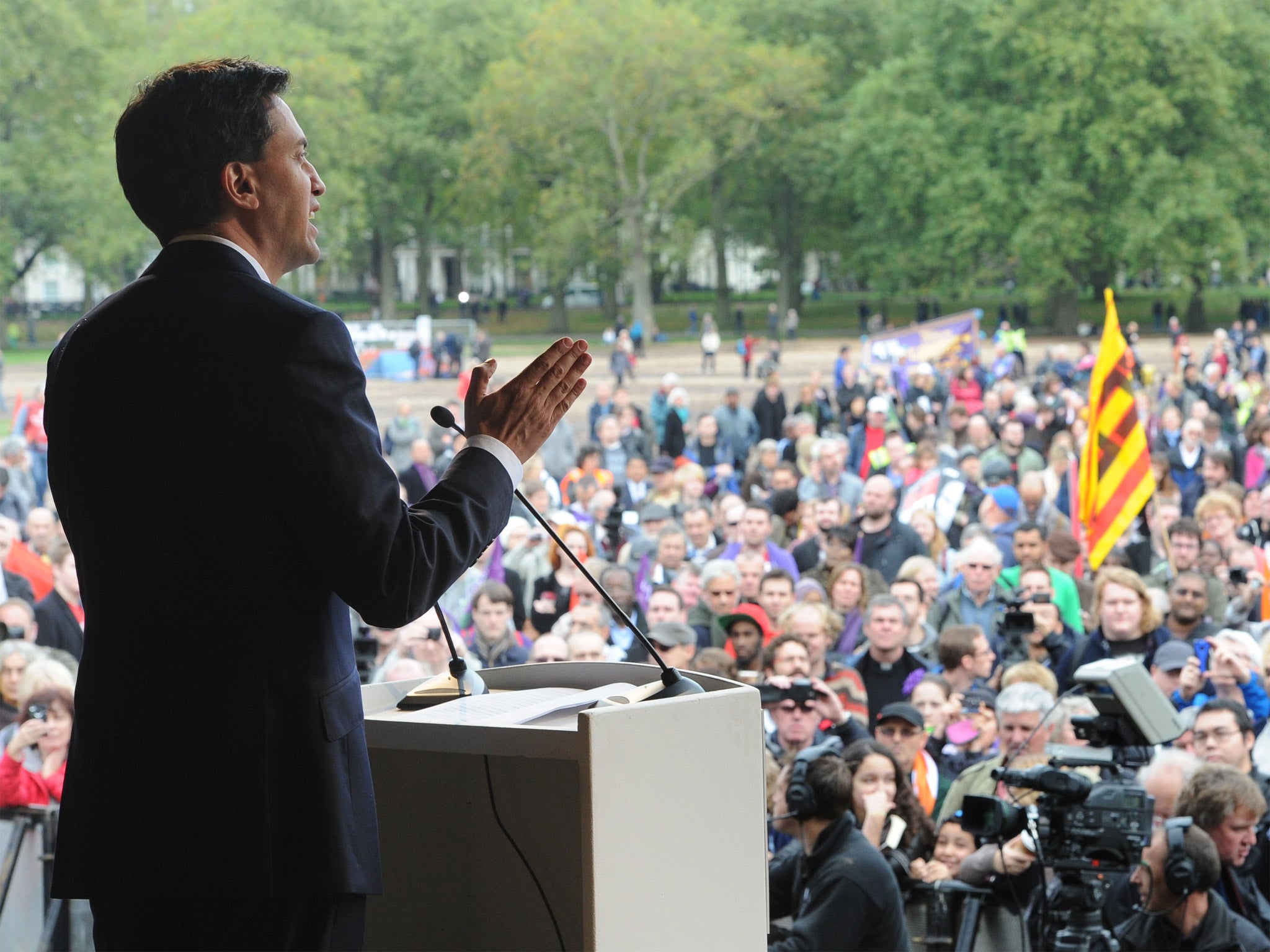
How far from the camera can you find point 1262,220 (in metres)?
44.9

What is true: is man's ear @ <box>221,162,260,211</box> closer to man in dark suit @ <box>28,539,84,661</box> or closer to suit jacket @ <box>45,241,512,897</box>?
suit jacket @ <box>45,241,512,897</box>

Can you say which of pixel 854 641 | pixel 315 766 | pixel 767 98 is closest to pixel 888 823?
pixel 854 641

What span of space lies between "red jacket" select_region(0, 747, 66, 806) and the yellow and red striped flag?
586 centimetres

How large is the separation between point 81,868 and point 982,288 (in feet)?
183

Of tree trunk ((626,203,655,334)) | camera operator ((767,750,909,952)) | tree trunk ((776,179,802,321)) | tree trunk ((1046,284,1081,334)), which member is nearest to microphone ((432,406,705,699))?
camera operator ((767,750,909,952))

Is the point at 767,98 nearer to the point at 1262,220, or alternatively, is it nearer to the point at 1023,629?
the point at 1262,220

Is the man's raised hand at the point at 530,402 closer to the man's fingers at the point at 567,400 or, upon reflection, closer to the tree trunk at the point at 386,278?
the man's fingers at the point at 567,400

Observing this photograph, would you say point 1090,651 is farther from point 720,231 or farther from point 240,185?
point 720,231

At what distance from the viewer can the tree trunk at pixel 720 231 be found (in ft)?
176

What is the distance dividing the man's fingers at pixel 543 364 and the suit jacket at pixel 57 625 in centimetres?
646

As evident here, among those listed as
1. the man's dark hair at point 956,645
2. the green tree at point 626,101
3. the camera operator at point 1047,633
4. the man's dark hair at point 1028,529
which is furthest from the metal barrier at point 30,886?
the green tree at point 626,101

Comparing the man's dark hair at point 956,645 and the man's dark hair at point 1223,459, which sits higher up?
the man's dark hair at point 1223,459

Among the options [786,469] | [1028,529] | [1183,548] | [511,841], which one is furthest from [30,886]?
[786,469]

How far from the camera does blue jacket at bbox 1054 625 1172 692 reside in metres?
7.05
